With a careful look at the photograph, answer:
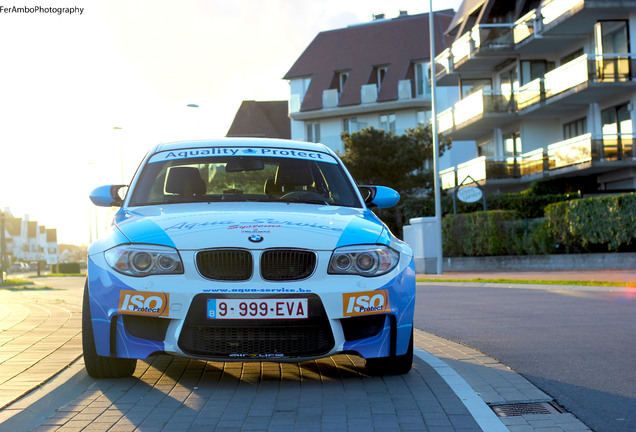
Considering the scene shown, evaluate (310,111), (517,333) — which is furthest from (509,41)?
(517,333)

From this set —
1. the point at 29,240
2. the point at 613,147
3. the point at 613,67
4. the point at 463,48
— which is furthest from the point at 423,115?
the point at 29,240

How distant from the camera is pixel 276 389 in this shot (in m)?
5.68

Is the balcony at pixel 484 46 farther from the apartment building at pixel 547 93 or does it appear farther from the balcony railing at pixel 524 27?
the balcony railing at pixel 524 27

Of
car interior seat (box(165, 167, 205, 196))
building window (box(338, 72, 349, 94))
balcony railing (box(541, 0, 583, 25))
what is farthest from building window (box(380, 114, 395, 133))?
car interior seat (box(165, 167, 205, 196))

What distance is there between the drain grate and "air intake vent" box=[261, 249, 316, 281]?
1412mm

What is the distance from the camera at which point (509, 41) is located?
3741 cm

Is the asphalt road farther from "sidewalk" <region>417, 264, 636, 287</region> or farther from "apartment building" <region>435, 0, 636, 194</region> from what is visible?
"apartment building" <region>435, 0, 636, 194</region>

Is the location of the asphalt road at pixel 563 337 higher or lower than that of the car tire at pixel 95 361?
lower

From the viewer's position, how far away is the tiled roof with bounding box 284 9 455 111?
5991 cm

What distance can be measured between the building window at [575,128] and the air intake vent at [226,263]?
31879 mm

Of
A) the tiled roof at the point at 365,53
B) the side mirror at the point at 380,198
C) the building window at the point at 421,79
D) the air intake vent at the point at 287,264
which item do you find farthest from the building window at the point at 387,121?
the air intake vent at the point at 287,264

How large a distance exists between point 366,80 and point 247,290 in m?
56.2

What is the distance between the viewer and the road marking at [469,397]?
4.72 meters

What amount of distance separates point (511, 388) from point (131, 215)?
9.50ft
